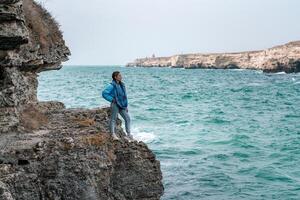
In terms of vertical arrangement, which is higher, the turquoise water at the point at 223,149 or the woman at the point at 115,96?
the woman at the point at 115,96

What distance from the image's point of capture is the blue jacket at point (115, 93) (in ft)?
42.9

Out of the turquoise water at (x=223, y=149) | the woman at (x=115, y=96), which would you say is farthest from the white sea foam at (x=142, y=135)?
the woman at (x=115, y=96)

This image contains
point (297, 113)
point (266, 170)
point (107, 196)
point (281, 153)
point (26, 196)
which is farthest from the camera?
point (297, 113)

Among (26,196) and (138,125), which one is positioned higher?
(26,196)

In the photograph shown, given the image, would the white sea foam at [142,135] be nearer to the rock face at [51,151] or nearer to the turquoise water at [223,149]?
the turquoise water at [223,149]

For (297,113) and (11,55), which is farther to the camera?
(297,113)

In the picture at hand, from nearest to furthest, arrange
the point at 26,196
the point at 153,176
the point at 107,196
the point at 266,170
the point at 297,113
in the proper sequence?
the point at 26,196 < the point at 107,196 < the point at 153,176 < the point at 266,170 < the point at 297,113

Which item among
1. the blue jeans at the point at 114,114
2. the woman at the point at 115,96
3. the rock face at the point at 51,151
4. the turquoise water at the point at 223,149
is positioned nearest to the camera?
the rock face at the point at 51,151

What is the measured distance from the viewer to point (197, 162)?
76.2 ft

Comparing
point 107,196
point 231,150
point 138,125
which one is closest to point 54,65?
point 107,196

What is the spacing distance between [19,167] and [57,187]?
863 mm

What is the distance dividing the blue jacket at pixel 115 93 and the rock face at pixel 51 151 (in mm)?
753

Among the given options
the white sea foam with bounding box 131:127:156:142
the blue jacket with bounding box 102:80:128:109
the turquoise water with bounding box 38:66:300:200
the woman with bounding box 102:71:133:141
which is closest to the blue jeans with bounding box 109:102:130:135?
the woman with bounding box 102:71:133:141

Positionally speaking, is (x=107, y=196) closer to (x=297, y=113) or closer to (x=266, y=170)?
(x=266, y=170)
